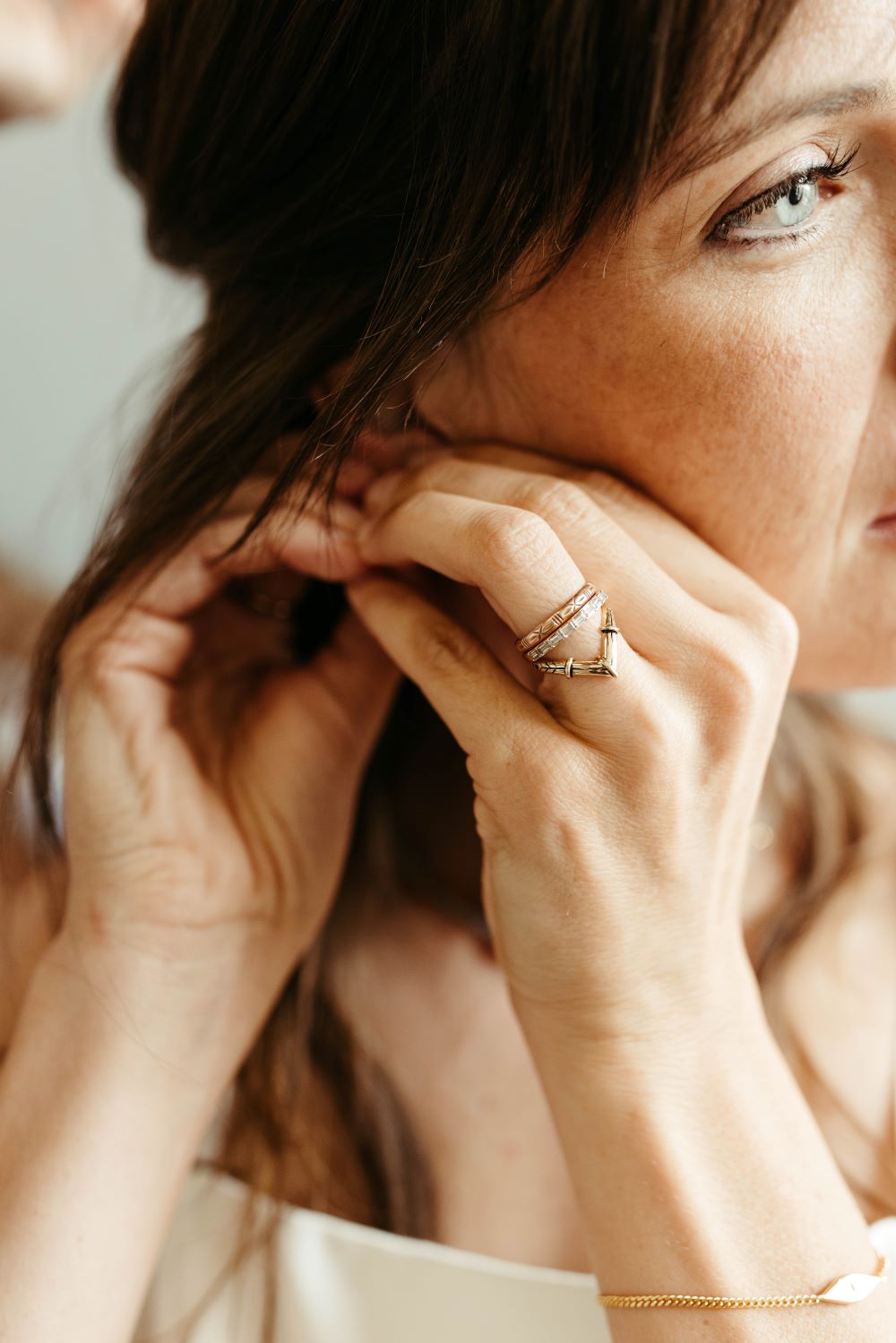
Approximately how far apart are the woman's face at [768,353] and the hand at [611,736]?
48 millimetres

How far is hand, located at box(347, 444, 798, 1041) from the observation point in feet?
2.72

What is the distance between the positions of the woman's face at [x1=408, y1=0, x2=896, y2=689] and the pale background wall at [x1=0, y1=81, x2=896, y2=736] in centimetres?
97

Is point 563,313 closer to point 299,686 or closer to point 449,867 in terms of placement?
point 299,686

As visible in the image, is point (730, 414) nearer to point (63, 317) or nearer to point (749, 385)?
point (749, 385)

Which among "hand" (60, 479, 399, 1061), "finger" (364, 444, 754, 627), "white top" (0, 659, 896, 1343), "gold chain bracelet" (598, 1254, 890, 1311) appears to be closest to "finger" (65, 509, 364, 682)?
"hand" (60, 479, 399, 1061)

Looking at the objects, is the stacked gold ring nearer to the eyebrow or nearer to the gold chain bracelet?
the eyebrow

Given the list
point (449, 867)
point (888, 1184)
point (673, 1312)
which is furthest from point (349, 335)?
point (888, 1184)

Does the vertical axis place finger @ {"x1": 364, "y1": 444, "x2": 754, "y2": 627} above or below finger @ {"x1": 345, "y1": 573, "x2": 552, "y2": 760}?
above

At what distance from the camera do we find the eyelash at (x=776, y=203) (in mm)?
766

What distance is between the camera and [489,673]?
90 cm

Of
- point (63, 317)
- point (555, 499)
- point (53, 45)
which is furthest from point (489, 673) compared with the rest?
point (63, 317)

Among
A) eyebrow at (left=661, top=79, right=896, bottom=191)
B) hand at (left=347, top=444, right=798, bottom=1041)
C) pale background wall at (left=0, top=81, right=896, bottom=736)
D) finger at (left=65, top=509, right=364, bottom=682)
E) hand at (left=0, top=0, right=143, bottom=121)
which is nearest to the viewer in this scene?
eyebrow at (left=661, top=79, right=896, bottom=191)

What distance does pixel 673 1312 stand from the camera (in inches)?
31.8

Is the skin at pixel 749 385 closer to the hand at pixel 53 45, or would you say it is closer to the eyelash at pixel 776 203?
the eyelash at pixel 776 203
